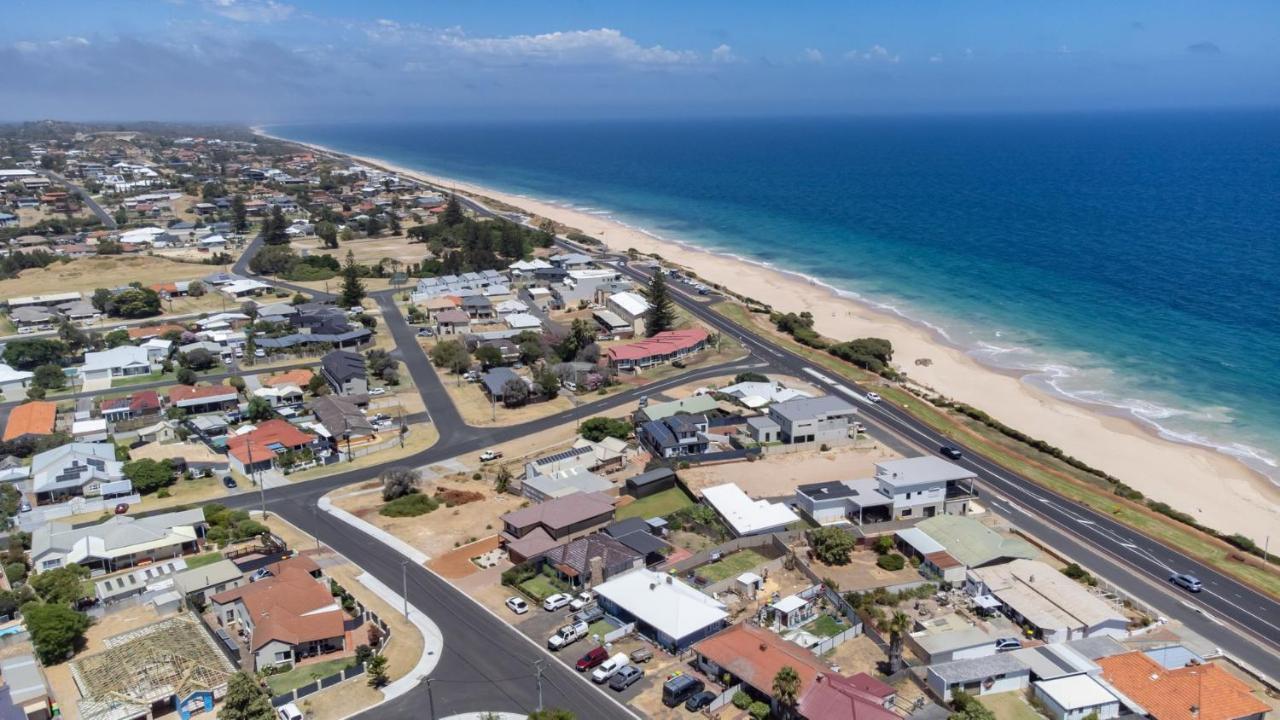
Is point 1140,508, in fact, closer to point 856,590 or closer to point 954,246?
point 856,590

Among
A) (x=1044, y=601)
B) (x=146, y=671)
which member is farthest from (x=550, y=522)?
(x=1044, y=601)

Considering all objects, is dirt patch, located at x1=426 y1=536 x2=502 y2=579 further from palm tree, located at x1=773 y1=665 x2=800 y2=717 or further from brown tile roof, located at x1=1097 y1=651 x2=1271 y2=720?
brown tile roof, located at x1=1097 y1=651 x2=1271 y2=720

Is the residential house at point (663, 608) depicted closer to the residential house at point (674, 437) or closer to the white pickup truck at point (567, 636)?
the white pickup truck at point (567, 636)

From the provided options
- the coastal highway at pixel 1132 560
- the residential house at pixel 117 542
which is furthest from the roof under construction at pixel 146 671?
the coastal highway at pixel 1132 560

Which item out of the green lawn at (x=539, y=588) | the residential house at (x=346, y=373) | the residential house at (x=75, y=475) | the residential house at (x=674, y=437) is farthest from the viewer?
the residential house at (x=346, y=373)

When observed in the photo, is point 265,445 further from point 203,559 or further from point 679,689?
point 679,689

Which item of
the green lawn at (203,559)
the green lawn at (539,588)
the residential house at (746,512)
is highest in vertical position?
the residential house at (746,512)
